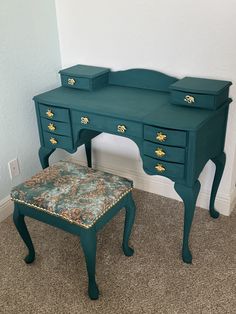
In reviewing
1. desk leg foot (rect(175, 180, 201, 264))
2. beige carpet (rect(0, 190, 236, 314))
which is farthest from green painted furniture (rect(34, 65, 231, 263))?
beige carpet (rect(0, 190, 236, 314))

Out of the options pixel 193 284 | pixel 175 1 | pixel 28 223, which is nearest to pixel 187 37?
pixel 175 1

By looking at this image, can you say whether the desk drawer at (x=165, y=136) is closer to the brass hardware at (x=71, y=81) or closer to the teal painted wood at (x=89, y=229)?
the teal painted wood at (x=89, y=229)

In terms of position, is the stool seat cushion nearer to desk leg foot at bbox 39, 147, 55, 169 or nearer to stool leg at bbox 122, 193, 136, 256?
stool leg at bbox 122, 193, 136, 256

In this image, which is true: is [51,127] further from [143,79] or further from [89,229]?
[89,229]

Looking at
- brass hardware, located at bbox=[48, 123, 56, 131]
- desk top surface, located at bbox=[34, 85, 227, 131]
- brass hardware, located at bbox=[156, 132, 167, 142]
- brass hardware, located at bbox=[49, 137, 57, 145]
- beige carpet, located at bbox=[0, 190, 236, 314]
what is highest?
desk top surface, located at bbox=[34, 85, 227, 131]

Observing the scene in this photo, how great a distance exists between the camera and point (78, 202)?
154 centimetres

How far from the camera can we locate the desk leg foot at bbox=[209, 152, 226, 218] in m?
1.91

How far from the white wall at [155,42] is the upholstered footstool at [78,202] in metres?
0.60

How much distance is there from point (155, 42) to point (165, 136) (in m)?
0.62

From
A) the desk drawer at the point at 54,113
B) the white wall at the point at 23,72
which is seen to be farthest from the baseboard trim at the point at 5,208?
the desk drawer at the point at 54,113

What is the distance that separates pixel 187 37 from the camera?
1.82 m

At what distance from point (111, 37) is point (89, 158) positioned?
0.78 m

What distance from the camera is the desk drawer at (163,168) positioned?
161 cm

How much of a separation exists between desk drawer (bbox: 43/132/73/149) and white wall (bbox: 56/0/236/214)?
42 centimetres
